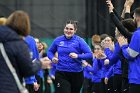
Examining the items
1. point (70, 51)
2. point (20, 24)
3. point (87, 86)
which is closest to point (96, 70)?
point (87, 86)

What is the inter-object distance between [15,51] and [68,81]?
4.49 m

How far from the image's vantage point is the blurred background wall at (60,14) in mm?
19047

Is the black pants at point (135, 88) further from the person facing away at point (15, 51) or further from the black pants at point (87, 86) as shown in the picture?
the black pants at point (87, 86)

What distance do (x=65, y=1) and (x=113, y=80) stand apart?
8.67 metres

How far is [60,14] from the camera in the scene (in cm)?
2020

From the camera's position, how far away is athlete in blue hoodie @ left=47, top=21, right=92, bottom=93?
35.9ft

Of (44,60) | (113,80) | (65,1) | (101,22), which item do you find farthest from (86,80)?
(44,60)

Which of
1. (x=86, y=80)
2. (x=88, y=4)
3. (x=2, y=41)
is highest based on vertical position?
(x=2, y=41)

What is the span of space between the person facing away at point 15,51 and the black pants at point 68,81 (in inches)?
162

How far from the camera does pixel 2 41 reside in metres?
6.62

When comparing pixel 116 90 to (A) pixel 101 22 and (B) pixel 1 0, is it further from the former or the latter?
(B) pixel 1 0

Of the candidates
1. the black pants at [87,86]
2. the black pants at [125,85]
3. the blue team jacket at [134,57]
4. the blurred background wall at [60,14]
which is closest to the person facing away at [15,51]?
the blue team jacket at [134,57]

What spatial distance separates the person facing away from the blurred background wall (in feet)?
39.6

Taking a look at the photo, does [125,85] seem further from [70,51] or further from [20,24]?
[20,24]
